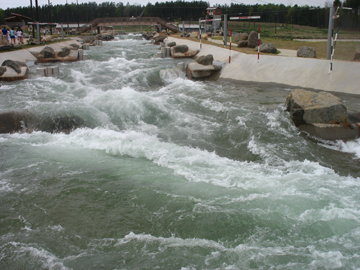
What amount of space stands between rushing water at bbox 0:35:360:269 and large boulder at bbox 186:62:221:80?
5074 millimetres

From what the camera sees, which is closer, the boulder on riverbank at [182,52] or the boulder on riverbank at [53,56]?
the boulder on riverbank at [53,56]

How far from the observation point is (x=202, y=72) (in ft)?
51.3

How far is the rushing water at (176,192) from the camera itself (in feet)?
14.0

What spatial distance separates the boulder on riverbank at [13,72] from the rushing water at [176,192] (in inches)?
187

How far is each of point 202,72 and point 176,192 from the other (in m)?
10.8

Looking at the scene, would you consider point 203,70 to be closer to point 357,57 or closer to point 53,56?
point 357,57

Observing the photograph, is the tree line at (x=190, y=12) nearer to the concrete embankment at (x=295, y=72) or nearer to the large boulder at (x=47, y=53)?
the concrete embankment at (x=295, y=72)

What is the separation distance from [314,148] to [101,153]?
17.7 feet

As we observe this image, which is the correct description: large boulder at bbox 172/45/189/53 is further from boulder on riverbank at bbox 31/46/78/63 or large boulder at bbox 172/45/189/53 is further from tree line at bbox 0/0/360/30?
boulder on riverbank at bbox 31/46/78/63

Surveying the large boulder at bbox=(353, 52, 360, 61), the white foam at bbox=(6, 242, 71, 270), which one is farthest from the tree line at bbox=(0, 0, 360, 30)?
the white foam at bbox=(6, 242, 71, 270)

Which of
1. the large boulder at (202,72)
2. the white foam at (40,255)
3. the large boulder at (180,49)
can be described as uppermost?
the large boulder at (180,49)

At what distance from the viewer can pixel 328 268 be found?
3982mm

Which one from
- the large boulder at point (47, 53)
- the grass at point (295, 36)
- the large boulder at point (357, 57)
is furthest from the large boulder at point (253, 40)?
the large boulder at point (47, 53)

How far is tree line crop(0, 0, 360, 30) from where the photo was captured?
22864 millimetres
